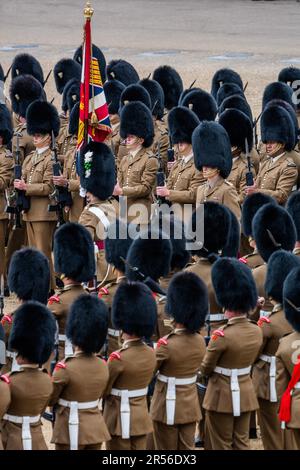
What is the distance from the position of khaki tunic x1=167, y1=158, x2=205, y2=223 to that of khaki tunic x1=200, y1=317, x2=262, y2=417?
318cm

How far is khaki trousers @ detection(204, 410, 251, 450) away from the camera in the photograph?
994cm

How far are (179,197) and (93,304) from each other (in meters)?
3.69

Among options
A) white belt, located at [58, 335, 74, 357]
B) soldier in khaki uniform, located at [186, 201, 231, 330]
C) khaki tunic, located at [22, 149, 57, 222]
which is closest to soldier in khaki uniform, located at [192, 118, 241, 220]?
soldier in khaki uniform, located at [186, 201, 231, 330]

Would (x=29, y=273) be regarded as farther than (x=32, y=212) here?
No

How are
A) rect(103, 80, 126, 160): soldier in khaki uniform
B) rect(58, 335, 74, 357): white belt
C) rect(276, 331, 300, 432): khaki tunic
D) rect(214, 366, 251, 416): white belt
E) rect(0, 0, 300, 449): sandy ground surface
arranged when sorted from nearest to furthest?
rect(276, 331, 300, 432): khaki tunic → rect(214, 366, 251, 416): white belt → rect(58, 335, 74, 357): white belt → rect(103, 80, 126, 160): soldier in khaki uniform → rect(0, 0, 300, 449): sandy ground surface

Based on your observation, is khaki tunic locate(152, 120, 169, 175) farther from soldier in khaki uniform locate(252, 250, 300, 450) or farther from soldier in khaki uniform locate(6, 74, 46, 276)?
soldier in khaki uniform locate(252, 250, 300, 450)

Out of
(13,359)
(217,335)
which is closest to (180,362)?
(217,335)

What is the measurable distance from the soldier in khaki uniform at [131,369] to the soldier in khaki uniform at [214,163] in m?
2.64

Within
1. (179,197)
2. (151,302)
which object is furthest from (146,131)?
(151,302)

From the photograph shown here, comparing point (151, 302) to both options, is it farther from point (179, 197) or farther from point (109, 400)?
point (179, 197)

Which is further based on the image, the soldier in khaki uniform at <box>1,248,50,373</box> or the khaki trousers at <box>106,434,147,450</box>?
the soldier in khaki uniform at <box>1,248,50,373</box>

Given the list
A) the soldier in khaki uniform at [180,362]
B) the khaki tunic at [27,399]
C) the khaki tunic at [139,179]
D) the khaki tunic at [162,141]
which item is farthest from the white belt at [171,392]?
the khaki tunic at [162,141]

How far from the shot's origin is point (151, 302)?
9539 mm

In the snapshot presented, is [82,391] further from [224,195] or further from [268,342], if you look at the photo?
[224,195]
